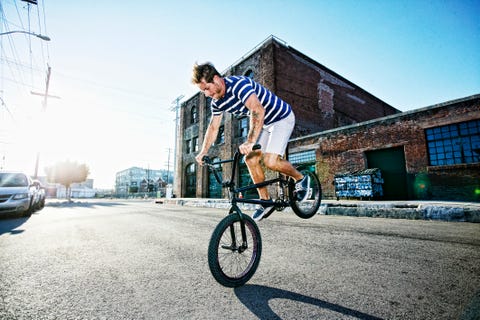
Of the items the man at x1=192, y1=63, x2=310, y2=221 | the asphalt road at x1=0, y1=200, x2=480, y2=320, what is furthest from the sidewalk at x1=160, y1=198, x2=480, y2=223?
the man at x1=192, y1=63, x2=310, y2=221

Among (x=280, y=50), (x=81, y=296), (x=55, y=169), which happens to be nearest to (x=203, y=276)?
(x=81, y=296)

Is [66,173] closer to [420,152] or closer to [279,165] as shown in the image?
[279,165]

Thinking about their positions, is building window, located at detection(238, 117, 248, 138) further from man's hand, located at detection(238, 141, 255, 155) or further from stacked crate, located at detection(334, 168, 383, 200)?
man's hand, located at detection(238, 141, 255, 155)

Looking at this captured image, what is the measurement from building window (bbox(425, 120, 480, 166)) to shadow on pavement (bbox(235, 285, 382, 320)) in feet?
43.5

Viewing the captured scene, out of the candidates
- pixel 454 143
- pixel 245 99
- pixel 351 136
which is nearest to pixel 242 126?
pixel 351 136

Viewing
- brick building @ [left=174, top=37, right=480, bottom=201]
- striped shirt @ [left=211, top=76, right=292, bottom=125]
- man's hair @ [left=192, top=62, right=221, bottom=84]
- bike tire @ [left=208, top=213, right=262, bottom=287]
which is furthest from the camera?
brick building @ [left=174, top=37, right=480, bottom=201]

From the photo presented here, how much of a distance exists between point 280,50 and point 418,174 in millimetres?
13160

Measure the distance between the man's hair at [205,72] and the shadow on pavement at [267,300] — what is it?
223 centimetres

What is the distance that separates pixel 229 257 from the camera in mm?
2398

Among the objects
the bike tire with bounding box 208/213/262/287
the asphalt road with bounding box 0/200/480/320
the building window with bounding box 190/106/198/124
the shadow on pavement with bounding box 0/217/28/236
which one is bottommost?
the shadow on pavement with bounding box 0/217/28/236

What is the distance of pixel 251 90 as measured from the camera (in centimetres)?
248

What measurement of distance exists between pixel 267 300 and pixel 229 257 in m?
0.79

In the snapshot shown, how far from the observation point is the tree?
36.5m

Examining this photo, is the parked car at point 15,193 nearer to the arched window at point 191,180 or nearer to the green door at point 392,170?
the arched window at point 191,180
